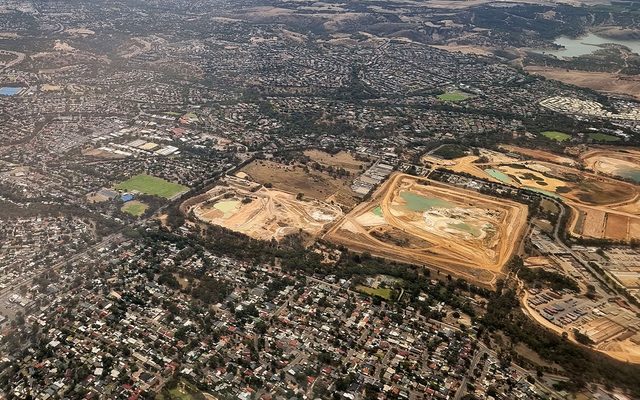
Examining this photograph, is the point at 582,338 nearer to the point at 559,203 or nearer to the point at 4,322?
the point at 559,203

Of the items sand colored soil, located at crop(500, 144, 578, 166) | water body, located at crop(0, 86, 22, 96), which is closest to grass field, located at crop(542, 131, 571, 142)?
sand colored soil, located at crop(500, 144, 578, 166)

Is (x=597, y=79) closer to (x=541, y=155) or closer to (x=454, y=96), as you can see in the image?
(x=454, y=96)

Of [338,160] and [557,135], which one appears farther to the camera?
[557,135]

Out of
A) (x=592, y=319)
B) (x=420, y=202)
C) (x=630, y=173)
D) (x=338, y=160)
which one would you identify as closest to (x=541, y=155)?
Result: (x=630, y=173)

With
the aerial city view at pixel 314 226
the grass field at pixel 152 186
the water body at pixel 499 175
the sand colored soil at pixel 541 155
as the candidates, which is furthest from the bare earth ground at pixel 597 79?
the grass field at pixel 152 186

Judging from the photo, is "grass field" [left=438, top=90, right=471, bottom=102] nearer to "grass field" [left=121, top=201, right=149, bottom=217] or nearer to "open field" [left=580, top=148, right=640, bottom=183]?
"open field" [left=580, top=148, right=640, bottom=183]

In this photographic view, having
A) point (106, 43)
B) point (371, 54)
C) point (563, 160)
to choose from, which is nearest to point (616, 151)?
point (563, 160)
